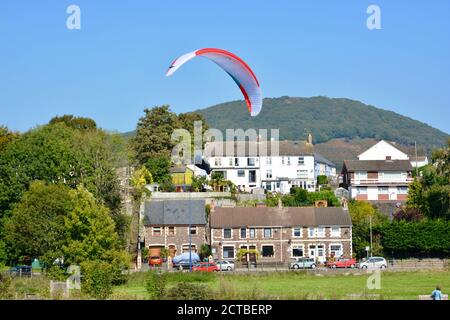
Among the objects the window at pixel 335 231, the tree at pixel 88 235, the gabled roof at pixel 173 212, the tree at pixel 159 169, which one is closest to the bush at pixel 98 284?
the tree at pixel 88 235

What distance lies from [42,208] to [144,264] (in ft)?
41.6

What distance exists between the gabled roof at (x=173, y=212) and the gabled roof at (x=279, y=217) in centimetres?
127

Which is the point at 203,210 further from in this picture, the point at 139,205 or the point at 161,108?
the point at 161,108

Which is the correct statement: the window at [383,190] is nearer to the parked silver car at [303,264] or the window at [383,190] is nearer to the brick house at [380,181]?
the brick house at [380,181]

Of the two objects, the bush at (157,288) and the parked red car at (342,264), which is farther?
the parked red car at (342,264)

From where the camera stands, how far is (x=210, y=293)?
2922 centimetres

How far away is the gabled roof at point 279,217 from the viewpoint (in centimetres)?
6706

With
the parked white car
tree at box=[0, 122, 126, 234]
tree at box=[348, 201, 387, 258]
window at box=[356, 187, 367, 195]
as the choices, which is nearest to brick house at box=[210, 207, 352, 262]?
tree at box=[348, 201, 387, 258]

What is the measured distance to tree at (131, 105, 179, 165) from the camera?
94625 mm

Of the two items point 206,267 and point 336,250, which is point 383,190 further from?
point 206,267

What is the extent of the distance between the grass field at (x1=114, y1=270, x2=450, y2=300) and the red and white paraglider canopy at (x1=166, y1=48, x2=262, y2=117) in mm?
8339

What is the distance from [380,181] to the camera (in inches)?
3627

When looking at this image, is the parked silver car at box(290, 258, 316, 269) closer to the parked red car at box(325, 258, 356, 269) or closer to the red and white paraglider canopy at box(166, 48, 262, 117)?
the parked red car at box(325, 258, 356, 269)
